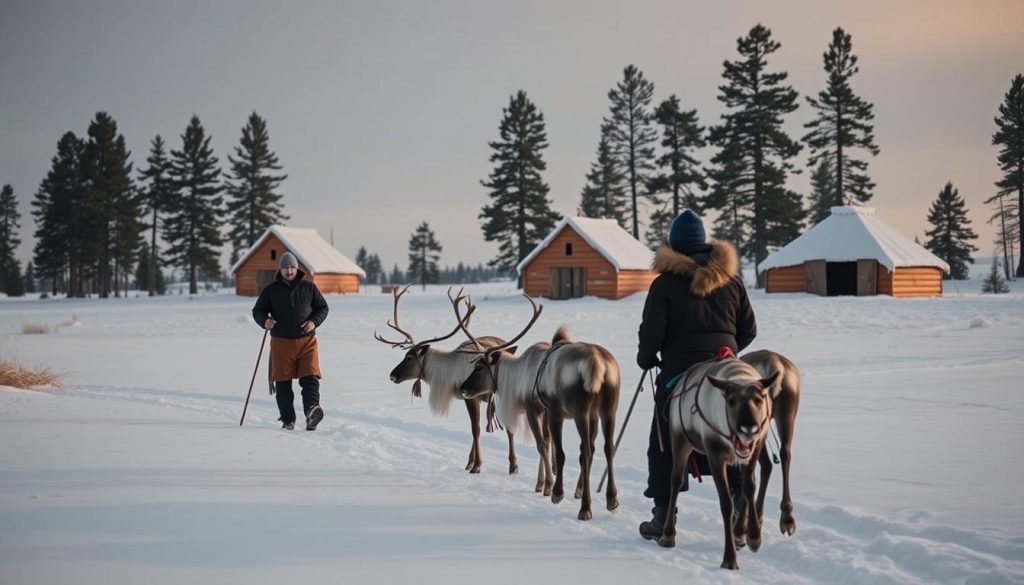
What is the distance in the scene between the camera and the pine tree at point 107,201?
55906 mm

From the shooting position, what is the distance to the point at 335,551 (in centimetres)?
489

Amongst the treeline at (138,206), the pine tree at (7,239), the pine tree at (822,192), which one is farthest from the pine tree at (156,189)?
the pine tree at (822,192)

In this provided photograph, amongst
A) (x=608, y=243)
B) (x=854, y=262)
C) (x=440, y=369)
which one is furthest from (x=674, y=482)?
(x=608, y=243)

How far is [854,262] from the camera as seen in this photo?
35.7 m

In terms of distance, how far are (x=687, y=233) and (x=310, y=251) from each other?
44263 mm

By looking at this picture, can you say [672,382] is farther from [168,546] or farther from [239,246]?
[239,246]

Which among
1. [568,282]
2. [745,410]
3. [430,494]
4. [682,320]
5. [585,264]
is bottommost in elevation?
[430,494]

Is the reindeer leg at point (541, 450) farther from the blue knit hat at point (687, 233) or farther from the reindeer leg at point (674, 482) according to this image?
the blue knit hat at point (687, 233)

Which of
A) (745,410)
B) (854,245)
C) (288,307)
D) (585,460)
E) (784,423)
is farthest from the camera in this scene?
(854,245)

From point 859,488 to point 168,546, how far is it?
5.34 meters

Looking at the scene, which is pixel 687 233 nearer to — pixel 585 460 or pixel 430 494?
pixel 585 460

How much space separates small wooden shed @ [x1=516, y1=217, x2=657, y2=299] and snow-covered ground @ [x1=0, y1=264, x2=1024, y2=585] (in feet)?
80.3

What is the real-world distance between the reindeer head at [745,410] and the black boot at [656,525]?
101 cm

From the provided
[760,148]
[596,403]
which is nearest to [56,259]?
[760,148]
